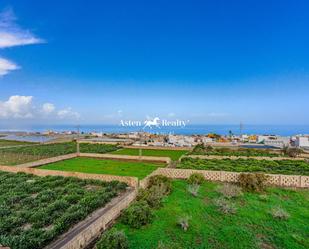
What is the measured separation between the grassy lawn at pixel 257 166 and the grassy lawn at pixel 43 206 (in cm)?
706

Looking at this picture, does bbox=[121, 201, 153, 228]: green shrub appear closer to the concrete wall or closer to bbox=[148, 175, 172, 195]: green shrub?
bbox=[148, 175, 172, 195]: green shrub

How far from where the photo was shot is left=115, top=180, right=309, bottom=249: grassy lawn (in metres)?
6.25

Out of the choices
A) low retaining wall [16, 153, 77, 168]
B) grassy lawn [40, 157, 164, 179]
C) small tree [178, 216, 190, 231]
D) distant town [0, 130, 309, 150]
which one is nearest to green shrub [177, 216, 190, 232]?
small tree [178, 216, 190, 231]

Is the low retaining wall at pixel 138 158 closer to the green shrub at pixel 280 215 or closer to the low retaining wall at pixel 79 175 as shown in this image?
the low retaining wall at pixel 79 175

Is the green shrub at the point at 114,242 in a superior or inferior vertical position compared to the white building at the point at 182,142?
inferior

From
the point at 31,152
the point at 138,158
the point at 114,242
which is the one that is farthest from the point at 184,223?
the point at 31,152

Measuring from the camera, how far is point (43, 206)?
8.10 m

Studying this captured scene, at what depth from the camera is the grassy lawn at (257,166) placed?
14.3m

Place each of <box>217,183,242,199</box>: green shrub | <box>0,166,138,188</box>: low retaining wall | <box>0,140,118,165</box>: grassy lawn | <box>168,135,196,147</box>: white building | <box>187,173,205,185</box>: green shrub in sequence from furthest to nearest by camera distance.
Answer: <box>168,135,196,147</box>: white building, <box>0,140,118,165</box>: grassy lawn, <box>187,173,205,185</box>: green shrub, <box>0,166,138,188</box>: low retaining wall, <box>217,183,242,199</box>: green shrub

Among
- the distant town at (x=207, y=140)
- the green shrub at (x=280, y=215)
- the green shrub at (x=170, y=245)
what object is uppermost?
the distant town at (x=207, y=140)

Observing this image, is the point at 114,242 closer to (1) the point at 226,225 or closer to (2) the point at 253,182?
(1) the point at 226,225

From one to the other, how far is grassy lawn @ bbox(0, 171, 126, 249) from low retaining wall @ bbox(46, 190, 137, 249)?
0.24 metres

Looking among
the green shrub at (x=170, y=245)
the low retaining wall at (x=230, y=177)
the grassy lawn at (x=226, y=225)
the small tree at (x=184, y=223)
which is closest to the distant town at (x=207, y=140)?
the low retaining wall at (x=230, y=177)

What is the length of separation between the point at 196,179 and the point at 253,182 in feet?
9.13
